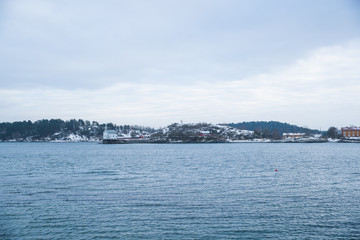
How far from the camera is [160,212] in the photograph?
72.2 ft

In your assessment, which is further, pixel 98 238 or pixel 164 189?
pixel 164 189

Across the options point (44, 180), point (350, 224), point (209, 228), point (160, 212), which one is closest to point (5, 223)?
point (160, 212)

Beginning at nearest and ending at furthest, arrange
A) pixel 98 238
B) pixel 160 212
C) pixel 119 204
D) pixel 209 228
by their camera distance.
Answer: pixel 98 238 → pixel 209 228 → pixel 160 212 → pixel 119 204

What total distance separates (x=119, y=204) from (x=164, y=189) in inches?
281

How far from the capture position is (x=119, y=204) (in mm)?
24578

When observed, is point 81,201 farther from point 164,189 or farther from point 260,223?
point 260,223

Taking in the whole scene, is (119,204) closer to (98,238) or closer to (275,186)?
(98,238)

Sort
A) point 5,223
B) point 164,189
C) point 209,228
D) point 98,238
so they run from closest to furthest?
point 98,238
point 209,228
point 5,223
point 164,189

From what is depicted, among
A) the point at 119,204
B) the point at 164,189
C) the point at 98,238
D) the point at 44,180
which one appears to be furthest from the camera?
the point at 44,180

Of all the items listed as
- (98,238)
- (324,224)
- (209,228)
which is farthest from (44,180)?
(324,224)

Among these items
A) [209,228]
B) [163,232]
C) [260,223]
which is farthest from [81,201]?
[260,223]

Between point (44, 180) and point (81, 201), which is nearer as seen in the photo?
point (81, 201)

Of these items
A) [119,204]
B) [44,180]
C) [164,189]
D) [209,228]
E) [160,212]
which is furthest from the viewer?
[44,180]

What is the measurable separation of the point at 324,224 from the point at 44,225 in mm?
17742
